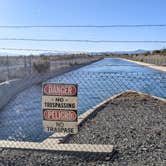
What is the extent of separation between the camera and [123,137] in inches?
336

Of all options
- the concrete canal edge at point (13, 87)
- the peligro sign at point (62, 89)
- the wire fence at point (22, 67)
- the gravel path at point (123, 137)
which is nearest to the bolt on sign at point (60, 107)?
the peligro sign at point (62, 89)

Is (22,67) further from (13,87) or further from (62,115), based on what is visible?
(62,115)

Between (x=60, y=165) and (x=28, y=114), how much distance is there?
8456mm

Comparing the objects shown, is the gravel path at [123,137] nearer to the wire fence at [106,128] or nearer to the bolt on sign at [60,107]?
the wire fence at [106,128]

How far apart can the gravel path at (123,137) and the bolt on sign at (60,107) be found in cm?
83

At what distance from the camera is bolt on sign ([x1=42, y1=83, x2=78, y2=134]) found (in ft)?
18.9

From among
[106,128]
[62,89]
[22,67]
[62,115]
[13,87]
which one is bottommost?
[13,87]

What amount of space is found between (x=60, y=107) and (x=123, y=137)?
10.3ft

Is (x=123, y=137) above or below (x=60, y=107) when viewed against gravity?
below

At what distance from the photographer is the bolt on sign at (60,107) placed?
5758 millimetres

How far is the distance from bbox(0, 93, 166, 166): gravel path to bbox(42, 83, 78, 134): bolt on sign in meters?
0.83

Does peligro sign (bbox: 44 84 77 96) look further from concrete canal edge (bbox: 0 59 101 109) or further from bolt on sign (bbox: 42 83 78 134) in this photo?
concrete canal edge (bbox: 0 59 101 109)

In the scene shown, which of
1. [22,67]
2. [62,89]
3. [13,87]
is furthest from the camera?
[22,67]

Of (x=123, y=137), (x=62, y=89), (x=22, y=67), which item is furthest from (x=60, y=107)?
(x=22, y=67)
